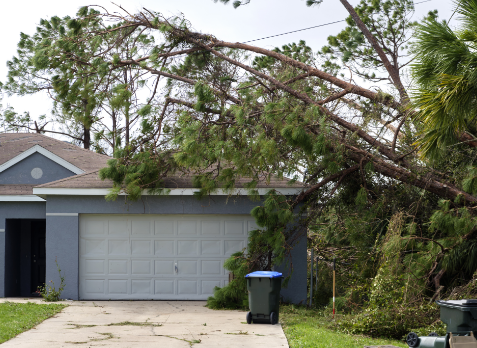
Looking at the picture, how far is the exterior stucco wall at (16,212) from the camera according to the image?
14.8 meters

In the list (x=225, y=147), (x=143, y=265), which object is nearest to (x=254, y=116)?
(x=225, y=147)

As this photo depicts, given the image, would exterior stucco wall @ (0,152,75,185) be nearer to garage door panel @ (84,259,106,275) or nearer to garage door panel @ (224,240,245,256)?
garage door panel @ (84,259,106,275)

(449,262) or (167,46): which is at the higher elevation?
(167,46)

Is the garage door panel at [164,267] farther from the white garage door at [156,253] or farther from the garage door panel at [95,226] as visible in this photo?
the garage door panel at [95,226]

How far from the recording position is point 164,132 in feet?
46.7

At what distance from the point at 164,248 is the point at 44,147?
5.41 meters

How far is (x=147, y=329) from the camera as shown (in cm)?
982

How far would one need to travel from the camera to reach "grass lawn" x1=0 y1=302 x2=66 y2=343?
30.7 feet

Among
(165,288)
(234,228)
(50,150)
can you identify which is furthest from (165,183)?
(50,150)

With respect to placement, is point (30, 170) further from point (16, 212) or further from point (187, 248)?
point (187, 248)

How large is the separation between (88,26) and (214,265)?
7734 millimetres

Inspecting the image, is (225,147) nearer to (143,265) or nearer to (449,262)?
(143,265)

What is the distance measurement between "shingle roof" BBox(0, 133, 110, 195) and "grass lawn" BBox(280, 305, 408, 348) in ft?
28.8

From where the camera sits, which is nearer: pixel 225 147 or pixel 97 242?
pixel 225 147
